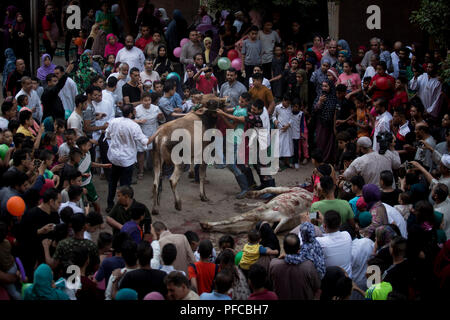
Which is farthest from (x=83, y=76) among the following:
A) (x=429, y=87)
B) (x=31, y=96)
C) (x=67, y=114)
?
(x=429, y=87)

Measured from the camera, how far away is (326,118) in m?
11.3

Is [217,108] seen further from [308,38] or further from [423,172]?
[308,38]

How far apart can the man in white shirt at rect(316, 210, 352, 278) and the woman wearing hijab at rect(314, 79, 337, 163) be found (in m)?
5.71

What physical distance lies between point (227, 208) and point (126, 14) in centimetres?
800

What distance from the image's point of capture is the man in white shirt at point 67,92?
10883 mm

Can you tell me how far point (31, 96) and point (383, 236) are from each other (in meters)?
6.93

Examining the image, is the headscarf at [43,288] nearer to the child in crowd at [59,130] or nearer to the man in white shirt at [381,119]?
the child in crowd at [59,130]

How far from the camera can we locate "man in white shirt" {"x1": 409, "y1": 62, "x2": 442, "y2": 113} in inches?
428

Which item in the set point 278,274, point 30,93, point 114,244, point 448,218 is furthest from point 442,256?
point 30,93

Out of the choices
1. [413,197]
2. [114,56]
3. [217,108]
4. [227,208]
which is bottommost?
[227,208]

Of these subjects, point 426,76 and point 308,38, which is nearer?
point 426,76

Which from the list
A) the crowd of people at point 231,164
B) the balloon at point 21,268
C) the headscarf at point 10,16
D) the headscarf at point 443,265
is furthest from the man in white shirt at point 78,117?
the headscarf at point 10,16

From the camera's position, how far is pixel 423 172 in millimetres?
7762

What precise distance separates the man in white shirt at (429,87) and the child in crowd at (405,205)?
4.65 m
